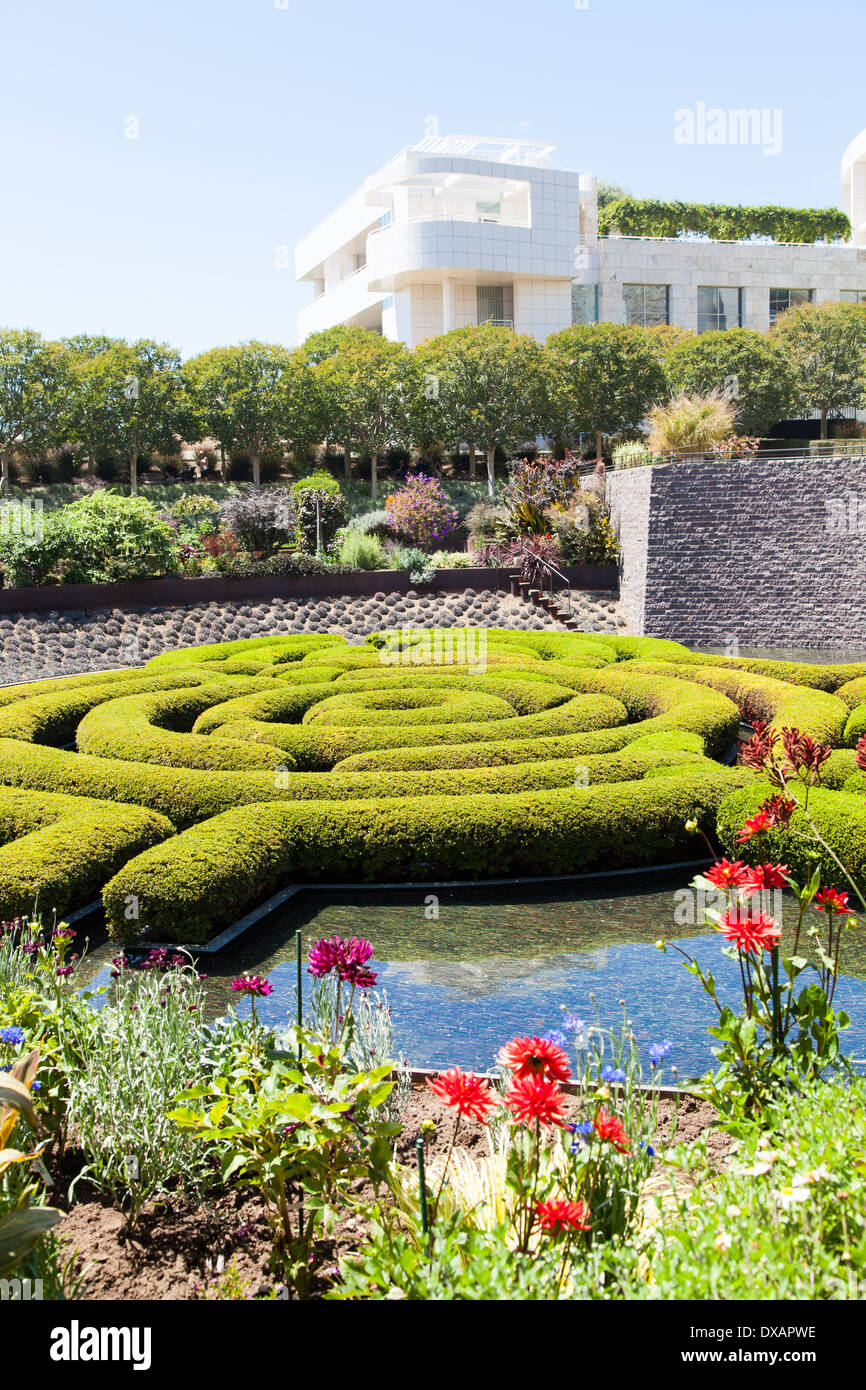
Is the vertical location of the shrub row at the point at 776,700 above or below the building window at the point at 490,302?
below

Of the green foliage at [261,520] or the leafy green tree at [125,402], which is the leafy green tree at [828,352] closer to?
the leafy green tree at [125,402]

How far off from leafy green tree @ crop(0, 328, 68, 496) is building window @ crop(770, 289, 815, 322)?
35855mm

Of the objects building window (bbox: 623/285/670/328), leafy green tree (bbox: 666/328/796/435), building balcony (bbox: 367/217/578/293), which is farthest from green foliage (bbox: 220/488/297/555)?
building window (bbox: 623/285/670/328)

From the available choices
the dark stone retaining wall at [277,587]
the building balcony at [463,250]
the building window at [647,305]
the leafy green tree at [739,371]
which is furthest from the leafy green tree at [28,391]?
the building window at [647,305]

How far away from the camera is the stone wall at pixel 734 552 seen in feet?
69.3

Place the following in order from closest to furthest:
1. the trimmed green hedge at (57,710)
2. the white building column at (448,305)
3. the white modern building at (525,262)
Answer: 1. the trimmed green hedge at (57,710)
2. the white modern building at (525,262)
3. the white building column at (448,305)

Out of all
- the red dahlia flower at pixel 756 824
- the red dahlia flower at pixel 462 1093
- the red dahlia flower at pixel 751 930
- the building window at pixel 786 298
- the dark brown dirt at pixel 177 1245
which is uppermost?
the building window at pixel 786 298

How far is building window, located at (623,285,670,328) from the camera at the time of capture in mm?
51750

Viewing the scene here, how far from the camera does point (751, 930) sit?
3539mm

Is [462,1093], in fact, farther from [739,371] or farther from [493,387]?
[739,371]

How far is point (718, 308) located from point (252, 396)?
27.2 meters

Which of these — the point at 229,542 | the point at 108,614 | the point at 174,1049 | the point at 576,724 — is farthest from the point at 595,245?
the point at 174,1049

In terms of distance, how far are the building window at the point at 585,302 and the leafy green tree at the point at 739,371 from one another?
8.98 meters

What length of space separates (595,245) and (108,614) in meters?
39.0
